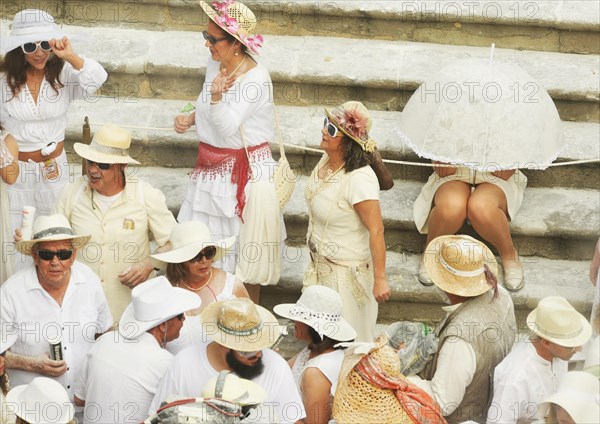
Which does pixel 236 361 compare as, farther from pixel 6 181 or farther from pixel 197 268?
pixel 6 181

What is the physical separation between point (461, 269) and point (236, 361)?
132 centimetres

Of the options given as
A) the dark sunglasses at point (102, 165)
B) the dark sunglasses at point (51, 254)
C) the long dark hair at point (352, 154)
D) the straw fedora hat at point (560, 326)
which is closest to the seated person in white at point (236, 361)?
the dark sunglasses at point (51, 254)

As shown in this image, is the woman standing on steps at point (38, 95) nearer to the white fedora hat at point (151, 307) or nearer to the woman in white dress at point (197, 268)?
the woman in white dress at point (197, 268)

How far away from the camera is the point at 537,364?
6547 millimetres

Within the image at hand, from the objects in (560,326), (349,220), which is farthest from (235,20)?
(560,326)

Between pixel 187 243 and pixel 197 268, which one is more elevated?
pixel 187 243

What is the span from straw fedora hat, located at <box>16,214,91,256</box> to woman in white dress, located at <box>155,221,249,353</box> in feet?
1.79

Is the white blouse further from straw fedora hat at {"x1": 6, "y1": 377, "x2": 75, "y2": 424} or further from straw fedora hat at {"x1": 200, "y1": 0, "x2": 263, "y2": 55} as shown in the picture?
straw fedora hat at {"x1": 6, "y1": 377, "x2": 75, "y2": 424}

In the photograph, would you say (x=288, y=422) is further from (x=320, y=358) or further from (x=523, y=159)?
(x=523, y=159)

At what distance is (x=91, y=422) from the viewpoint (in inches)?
263

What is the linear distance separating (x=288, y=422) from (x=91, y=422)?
1.04 meters

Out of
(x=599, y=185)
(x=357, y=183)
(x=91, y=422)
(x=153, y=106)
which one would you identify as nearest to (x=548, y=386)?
(x=357, y=183)

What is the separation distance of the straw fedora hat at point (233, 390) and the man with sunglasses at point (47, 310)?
145 cm

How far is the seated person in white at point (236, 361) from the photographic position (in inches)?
249
